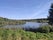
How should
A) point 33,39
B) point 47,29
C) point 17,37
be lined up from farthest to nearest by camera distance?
point 47,29 < point 33,39 < point 17,37

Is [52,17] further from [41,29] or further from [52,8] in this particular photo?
[41,29]

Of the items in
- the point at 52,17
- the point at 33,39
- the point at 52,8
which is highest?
the point at 52,8

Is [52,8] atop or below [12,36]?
atop

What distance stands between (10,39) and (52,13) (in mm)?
23113

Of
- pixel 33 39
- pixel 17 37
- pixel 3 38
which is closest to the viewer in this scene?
pixel 3 38

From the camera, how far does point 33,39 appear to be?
8.95 m

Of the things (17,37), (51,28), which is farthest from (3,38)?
(51,28)

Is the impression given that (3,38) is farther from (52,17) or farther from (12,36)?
(52,17)

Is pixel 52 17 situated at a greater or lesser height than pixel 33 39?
greater

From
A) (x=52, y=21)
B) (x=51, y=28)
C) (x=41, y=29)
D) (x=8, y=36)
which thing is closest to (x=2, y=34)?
(x=8, y=36)

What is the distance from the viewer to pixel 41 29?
55.6ft

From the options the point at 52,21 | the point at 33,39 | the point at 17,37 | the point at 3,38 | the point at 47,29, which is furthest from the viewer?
the point at 52,21

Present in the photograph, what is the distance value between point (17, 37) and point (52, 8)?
909 inches

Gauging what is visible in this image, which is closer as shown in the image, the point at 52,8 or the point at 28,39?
the point at 28,39
